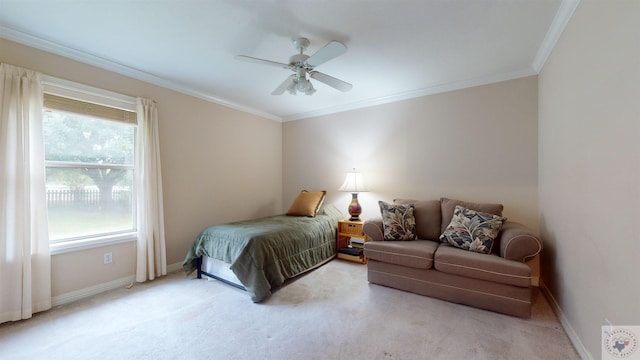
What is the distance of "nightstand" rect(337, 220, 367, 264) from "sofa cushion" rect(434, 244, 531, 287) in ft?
4.12

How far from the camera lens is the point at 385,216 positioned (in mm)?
2947

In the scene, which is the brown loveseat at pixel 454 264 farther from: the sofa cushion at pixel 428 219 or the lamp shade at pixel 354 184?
the lamp shade at pixel 354 184

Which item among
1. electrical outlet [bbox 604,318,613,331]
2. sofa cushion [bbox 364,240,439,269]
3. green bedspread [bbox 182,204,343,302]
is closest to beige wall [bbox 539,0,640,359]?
electrical outlet [bbox 604,318,613,331]

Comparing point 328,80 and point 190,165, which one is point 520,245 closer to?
point 328,80

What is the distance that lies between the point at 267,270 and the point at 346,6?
246 cm

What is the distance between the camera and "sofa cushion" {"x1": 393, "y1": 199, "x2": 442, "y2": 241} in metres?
2.97

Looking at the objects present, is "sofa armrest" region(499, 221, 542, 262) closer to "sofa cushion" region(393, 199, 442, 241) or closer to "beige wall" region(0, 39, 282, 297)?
"sofa cushion" region(393, 199, 442, 241)

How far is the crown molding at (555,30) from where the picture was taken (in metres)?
1.73

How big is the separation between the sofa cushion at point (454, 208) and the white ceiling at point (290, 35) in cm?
155

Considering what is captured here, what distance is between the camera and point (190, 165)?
3.37 metres

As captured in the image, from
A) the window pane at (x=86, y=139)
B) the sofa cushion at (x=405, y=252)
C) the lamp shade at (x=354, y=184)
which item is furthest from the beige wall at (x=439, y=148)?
the window pane at (x=86, y=139)

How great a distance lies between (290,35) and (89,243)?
9.54ft

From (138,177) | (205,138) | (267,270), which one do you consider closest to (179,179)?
(138,177)

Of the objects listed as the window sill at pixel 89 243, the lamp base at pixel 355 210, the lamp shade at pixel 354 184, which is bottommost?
the window sill at pixel 89 243
